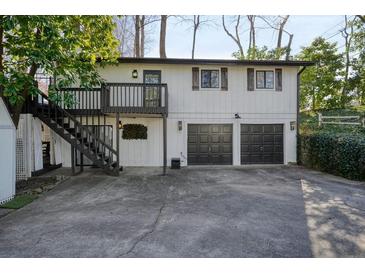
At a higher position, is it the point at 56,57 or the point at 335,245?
the point at 56,57

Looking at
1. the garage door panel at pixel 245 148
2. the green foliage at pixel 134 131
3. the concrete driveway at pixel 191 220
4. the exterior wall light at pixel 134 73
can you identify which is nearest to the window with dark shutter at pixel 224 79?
the garage door panel at pixel 245 148

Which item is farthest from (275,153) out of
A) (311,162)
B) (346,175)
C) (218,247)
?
(218,247)

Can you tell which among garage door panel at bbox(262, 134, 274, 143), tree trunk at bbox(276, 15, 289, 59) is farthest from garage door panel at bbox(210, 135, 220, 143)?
tree trunk at bbox(276, 15, 289, 59)

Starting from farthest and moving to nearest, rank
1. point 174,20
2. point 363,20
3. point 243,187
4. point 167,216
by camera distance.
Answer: point 174,20
point 363,20
point 243,187
point 167,216

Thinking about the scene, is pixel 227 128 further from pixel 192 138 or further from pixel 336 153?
pixel 336 153

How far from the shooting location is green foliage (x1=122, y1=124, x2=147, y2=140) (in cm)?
1114

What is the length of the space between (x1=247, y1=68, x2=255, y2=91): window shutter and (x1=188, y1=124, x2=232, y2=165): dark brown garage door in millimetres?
2040

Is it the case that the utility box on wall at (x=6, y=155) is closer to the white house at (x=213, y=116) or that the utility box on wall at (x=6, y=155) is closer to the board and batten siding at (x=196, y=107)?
the white house at (x=213, y=116)

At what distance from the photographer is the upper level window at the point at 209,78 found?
37.1 ft

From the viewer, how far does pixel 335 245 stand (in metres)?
3.69

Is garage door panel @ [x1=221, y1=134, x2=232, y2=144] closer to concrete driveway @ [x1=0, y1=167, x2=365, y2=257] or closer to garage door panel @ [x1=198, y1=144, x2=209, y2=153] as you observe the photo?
garage door panel @ [x1=198, y1=144, x2=209, y2=153]

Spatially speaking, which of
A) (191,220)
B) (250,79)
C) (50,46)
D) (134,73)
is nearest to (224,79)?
(250,79)
